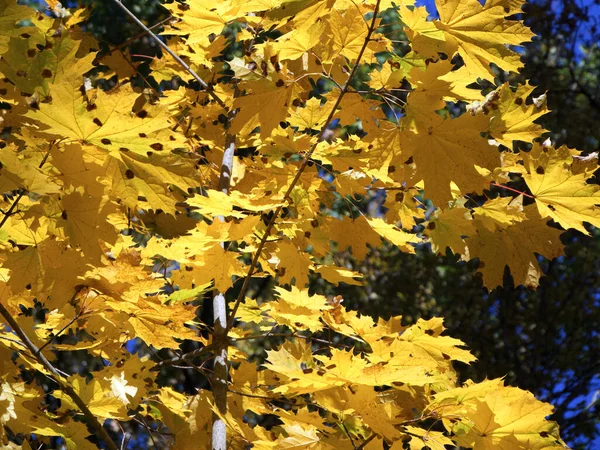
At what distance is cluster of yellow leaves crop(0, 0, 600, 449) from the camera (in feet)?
5.62

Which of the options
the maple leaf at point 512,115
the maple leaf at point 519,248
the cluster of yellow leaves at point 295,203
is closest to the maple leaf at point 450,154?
the cluster of yellow leaves at point 295,203

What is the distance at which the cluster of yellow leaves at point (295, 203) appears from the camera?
171 cm

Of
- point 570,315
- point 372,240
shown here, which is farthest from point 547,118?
point 372,240

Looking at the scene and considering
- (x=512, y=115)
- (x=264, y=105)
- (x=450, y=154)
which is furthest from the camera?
(x=512, y=115)

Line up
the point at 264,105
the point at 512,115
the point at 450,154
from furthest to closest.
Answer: the point at 512,115 < the point at 264,105 < the point at 450,154

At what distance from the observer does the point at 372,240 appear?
225 centimetres

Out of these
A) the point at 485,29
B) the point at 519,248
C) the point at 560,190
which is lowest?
the point at 519,248

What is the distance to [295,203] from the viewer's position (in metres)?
2.13

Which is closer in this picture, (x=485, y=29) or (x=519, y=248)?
(x=485, y=29)

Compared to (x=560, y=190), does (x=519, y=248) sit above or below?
below

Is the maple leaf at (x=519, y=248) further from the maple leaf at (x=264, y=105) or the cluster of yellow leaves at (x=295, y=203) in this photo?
the maple leaf at (x=264, y=105)

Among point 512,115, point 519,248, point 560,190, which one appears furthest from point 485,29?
point 519,248

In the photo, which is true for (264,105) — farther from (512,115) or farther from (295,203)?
(512,115)

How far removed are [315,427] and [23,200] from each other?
3.68 ft
